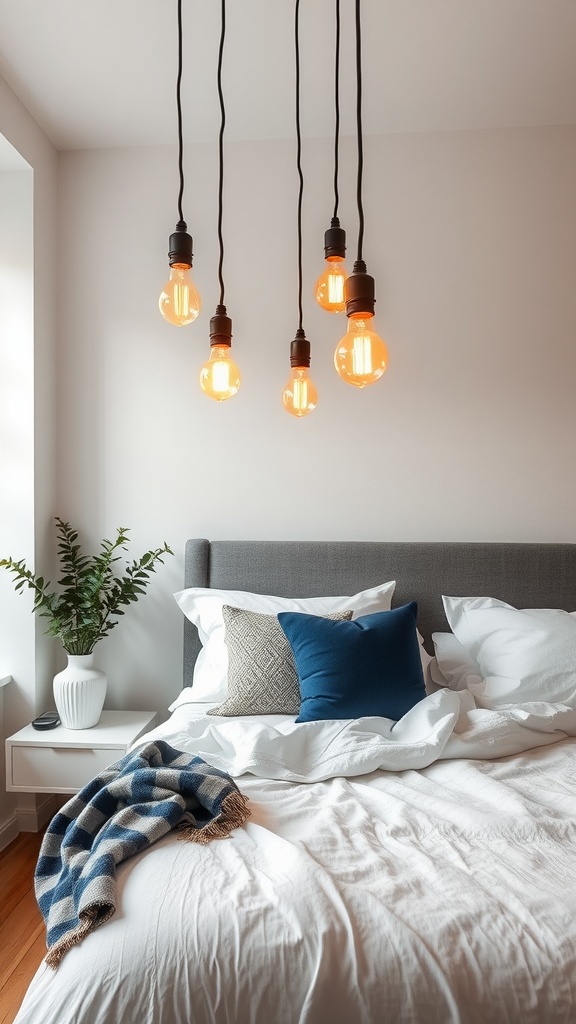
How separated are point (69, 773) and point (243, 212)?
8.05 ft

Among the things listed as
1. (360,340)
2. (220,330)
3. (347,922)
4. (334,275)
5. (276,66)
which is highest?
(276,66)

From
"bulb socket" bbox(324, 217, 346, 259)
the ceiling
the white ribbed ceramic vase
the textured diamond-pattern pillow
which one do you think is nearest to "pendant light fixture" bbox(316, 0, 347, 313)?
"bulb socket" bbox(324, 217, 346, 259)

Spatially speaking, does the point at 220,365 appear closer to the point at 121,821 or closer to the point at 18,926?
the point at 121,821

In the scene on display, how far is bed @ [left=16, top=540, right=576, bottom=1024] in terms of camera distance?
110 centimetres

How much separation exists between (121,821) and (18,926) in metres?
1.11

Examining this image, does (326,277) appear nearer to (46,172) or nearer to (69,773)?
(46,172)

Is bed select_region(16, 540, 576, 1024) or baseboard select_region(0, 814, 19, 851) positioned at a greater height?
bed select_region(16, 540, 576, 1024)

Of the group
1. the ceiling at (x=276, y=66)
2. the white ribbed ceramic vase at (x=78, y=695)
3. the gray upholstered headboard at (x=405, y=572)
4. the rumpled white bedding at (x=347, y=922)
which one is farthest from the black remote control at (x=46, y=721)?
the ceiling at (x=276, y=66)

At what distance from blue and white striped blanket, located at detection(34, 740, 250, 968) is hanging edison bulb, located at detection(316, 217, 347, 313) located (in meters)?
1.23

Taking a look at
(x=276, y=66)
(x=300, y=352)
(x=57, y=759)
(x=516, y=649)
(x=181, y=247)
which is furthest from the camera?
(x=57, y=759)

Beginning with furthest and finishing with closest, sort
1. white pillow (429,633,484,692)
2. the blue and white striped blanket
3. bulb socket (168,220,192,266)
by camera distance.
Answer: white pillow (429,633,484,692)
bulb socket (168,220,192,266)
the blue and white striped blanket

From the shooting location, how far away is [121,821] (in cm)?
147

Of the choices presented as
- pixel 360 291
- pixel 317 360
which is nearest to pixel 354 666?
pixel 360 291

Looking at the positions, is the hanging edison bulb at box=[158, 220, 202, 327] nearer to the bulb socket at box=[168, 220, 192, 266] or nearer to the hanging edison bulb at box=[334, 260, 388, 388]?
the bulb socket at box=[168, 220, 192, 266]
